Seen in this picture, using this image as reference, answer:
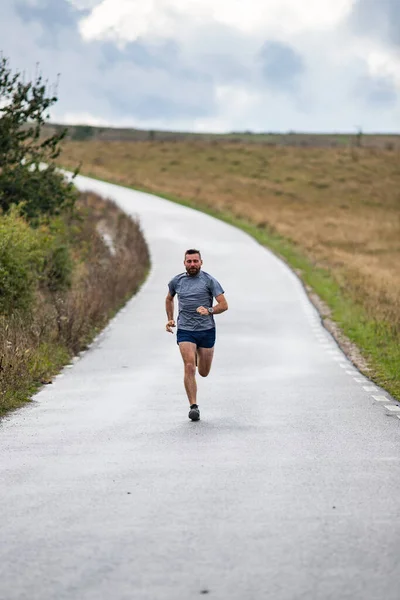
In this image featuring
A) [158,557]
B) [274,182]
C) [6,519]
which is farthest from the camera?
[274,182]

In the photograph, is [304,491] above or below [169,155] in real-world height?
below

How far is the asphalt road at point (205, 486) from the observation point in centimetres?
644

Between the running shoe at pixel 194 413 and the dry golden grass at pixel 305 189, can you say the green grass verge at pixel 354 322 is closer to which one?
the dry golden grass at pixel 305 189

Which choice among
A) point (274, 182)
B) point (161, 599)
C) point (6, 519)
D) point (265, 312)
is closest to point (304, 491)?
point (6, 519)

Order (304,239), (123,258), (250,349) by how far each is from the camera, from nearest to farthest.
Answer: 1. (250,349)
2. (123,258)
3. (304,239)

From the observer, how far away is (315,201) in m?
82.3

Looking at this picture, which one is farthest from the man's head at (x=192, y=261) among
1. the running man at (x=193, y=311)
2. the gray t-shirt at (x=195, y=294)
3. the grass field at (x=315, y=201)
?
the grass field at (x=315, y=201)

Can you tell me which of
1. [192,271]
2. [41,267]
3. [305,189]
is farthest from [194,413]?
[305,189]

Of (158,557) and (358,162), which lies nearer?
(158,557)

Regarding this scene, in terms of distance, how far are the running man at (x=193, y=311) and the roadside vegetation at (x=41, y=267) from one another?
7.53 feet

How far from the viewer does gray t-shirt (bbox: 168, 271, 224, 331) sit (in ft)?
43.2

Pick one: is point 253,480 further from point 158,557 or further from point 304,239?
point 304,239

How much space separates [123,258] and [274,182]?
57.3 m

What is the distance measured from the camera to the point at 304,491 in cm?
888
